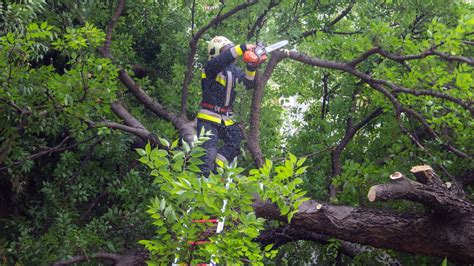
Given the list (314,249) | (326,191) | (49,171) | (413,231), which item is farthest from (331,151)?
(49,171)

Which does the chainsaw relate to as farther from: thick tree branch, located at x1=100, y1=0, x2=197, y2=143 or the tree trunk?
the tree trunk

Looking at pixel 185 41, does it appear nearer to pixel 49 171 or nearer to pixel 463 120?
pixel 49 171

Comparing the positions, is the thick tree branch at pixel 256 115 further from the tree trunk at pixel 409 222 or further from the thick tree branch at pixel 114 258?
the thick tree branch at pixel 114 258

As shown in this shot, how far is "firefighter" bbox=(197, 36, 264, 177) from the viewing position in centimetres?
584

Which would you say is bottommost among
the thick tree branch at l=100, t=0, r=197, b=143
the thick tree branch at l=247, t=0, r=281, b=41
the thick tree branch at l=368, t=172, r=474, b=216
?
the thick tree branch at l=368, t=172, r=474, b=216

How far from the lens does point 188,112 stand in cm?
736

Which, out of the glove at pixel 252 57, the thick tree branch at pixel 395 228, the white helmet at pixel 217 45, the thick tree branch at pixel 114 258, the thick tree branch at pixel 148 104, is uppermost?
the white helmet at pixel 217 45

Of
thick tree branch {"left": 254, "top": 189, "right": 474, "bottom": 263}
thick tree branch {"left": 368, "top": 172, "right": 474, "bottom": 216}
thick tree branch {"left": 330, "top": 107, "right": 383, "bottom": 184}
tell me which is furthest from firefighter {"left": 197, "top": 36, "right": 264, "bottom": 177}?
thick tree branch {"left": 368, "top": 172, "right": 474, "bottom": 216}

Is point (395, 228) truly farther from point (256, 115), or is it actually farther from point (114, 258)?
point (114, 258)

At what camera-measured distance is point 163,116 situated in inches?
260

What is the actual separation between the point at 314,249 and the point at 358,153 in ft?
4.38

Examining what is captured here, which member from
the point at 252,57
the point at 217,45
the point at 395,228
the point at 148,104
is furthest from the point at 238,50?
the point at 395,228

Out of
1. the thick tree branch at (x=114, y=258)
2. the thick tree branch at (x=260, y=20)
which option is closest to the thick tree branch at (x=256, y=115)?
the thick tree branch at (x=260, y=20)

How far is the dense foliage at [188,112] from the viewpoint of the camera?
490cm
